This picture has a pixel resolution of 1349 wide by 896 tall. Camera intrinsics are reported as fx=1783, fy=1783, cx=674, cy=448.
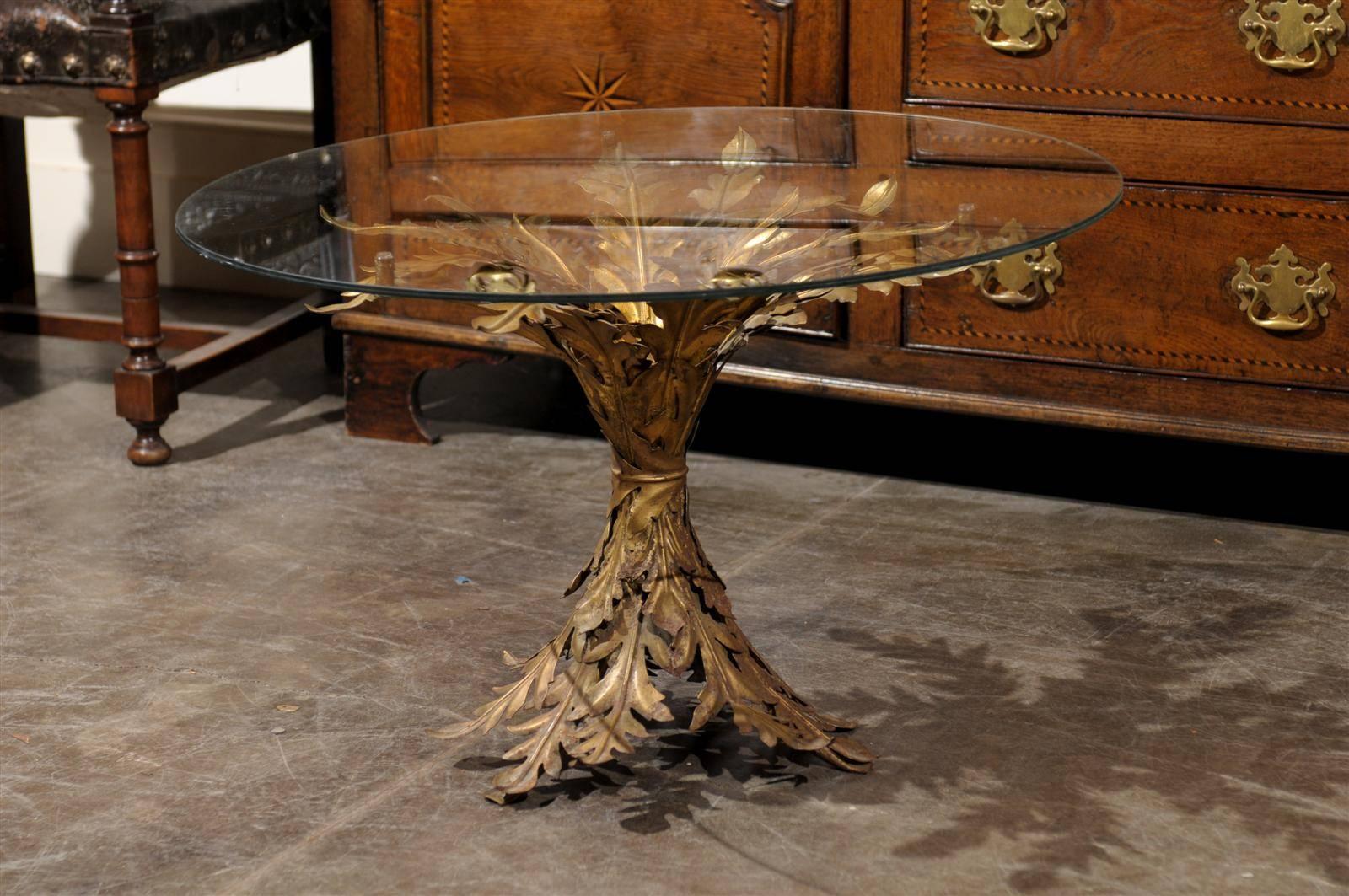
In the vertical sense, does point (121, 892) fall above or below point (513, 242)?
below

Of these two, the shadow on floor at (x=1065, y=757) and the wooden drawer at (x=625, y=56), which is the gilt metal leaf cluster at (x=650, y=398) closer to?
the shadow on floor at (x=1065, y=757)

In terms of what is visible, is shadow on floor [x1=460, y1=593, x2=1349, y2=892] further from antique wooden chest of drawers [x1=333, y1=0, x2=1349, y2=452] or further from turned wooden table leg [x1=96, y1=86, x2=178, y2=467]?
turned wooden table leg [x1=96, y1=86, x2=178, y2=467]

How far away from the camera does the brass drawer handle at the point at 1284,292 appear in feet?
9.04

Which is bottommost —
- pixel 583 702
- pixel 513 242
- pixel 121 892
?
pixel 121 892

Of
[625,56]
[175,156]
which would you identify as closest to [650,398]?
[625,56]

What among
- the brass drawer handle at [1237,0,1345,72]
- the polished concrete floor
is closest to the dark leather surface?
the polished concrete floor

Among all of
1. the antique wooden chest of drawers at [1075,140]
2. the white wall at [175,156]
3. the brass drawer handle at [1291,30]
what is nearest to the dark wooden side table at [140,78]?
the antique wooden chest of drawers at [1075,140]

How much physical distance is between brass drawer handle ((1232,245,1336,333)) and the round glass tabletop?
696 millimetres

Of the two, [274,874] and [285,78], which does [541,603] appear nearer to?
[274,874]

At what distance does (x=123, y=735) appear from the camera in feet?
7.25

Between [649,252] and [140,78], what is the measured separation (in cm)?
141

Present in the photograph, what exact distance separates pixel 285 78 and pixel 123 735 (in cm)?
236

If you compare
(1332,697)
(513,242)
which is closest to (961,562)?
(1332,697)

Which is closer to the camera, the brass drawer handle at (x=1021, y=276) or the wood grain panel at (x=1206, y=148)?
the wood grain panel at (x=1206, y=148)
